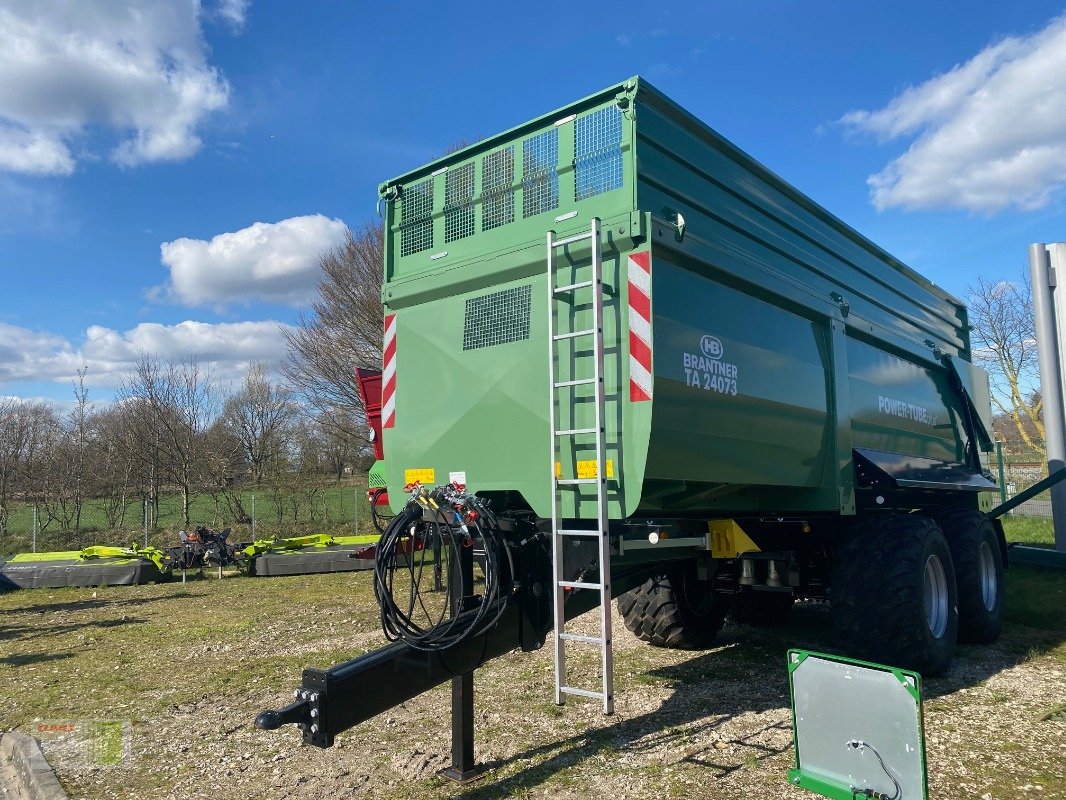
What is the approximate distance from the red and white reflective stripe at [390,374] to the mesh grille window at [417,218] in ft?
1.63

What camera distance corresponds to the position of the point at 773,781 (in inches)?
149

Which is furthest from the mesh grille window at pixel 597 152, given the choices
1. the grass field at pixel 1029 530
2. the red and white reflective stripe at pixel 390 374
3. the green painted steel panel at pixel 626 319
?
the grass field at pixel 1029 530

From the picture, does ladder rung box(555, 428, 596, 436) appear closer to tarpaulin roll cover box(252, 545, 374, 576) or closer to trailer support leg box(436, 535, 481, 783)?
trailer support leg box(436, 535, 481, 783)

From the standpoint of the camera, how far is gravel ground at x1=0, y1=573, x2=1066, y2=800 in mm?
3879

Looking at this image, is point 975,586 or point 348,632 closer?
point 975,586

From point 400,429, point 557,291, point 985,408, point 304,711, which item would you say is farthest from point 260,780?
point 985,408

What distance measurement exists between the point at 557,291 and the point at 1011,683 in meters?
4.47

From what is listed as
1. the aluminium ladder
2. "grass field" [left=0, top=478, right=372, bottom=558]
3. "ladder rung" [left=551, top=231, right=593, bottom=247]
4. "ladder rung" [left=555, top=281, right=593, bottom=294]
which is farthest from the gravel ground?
"grass field" [left=0, top=478, right=372, bottom=558]

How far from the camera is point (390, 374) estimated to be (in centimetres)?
511

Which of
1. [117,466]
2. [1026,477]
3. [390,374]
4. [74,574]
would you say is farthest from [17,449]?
[1026,477]

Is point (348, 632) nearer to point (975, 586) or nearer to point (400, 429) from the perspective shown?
point (400, 429)

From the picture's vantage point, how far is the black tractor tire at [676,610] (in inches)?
247

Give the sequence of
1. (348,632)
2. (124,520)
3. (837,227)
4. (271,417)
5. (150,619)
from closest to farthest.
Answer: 1. (837,227)
2. (348,632)
3. (150,619)
4. (124,520)
5. (271,417)

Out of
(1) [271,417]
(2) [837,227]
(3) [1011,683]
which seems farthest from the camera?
(1) [271,417]
